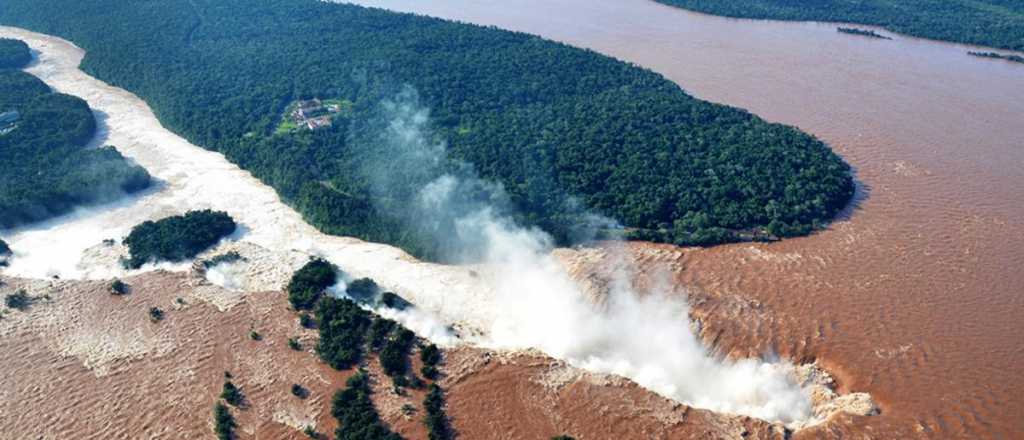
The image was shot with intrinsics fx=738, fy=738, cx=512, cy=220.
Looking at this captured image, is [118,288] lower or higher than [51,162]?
lower

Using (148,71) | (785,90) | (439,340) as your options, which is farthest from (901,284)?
(148,71)

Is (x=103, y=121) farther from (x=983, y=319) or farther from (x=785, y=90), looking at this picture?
(x=983, y=319)

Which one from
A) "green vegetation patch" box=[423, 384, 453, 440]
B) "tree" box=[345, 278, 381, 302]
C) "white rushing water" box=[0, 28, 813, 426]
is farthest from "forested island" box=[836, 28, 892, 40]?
"green vegetation patch" box=[423, 384, 453, 440]

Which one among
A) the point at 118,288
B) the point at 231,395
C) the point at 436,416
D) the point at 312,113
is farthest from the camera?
the point at 312,113

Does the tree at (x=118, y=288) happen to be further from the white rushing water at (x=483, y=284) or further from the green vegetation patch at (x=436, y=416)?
the green vegetation patch at (x=436, y=416)

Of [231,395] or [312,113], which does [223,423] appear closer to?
[231,395]

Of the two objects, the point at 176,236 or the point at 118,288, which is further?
the point at 176,236

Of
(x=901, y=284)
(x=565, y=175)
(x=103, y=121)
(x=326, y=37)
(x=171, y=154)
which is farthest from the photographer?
(x=326, y=37)

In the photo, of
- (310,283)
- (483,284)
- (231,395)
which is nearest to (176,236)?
(310,283)
